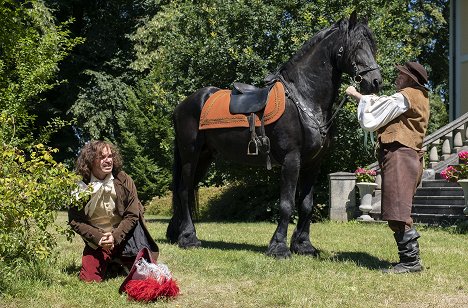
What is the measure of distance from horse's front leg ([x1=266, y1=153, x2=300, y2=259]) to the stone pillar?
7.55 m

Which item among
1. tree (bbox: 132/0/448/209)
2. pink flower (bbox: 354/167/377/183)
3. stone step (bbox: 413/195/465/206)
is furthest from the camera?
tree (bbox: 132/0/448/209)

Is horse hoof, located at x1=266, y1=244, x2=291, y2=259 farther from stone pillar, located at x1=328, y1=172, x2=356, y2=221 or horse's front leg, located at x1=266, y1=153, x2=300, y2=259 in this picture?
stone pillar, located at x1=328, y1=172, x2=356, y2=221

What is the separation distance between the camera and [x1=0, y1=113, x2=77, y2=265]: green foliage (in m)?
5.05

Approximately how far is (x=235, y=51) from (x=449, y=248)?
8.26 metres

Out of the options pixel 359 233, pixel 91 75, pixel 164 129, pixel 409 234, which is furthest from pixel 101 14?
pixel 409 234

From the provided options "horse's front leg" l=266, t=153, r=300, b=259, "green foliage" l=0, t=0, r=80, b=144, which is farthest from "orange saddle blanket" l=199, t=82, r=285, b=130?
"green foliage" l=0, t=0, r=80, b=144

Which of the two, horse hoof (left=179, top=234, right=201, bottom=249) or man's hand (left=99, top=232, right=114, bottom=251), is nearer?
man's hand (left=99, top=232, right=114, bottom=251)

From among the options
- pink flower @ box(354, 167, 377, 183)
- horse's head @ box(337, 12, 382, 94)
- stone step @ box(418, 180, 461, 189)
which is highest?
horse's head @ box(337, 12, 382, 94)

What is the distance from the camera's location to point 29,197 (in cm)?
512

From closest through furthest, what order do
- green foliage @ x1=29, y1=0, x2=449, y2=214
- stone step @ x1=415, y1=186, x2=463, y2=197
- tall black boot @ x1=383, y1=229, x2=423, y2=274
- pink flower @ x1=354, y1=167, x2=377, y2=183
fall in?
1. tall black boot @ x1=383, y1=229, x2=423, y2=274
2. stone step @ x1=415, y1=186, x2=463, y2=197
3. pink flower @ x1=354, y1=167, x2=377, y2=183
4. green foliage @ x1=29, y1=0, x2=449, y2=214

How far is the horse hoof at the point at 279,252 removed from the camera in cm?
712

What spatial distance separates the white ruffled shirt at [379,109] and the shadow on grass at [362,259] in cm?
164

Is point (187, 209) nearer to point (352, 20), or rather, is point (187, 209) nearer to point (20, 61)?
point (352, 20)

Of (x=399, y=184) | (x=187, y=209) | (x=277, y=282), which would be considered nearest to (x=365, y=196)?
(x=187, y=209)
